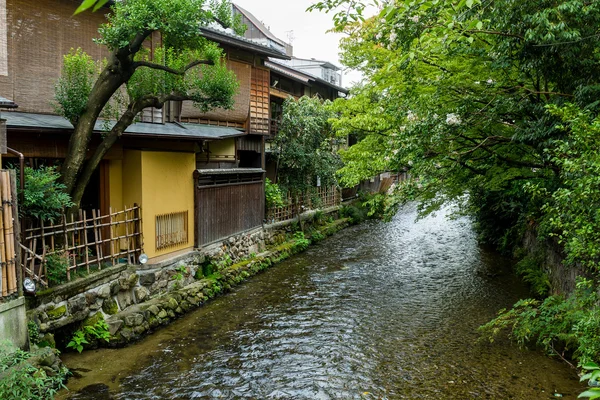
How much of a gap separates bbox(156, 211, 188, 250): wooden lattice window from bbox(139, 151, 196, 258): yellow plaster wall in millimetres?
158

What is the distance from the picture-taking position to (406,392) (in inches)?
343

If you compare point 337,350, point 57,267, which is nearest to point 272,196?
point 337,350

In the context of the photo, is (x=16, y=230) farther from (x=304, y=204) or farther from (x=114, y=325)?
(x=304, y=204)

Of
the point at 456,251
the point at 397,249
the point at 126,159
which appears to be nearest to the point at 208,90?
the point at 126,159

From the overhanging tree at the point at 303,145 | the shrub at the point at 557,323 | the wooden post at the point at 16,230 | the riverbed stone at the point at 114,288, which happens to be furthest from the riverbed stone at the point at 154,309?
the overhanging tree at the point at 303,145

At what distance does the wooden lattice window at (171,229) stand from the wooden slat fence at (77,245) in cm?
107

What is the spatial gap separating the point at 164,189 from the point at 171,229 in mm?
1378

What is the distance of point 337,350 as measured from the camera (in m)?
10.7

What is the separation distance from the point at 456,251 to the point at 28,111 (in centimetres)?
1973

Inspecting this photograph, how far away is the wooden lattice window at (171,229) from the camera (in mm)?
14094

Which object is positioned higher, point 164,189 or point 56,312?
point 164,189

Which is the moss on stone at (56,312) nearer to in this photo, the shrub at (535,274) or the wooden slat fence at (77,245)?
the wooden slat fence at (77,245)

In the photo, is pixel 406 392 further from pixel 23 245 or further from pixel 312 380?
pixel 23 245

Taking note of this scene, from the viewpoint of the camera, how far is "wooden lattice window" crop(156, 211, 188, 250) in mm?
14094
